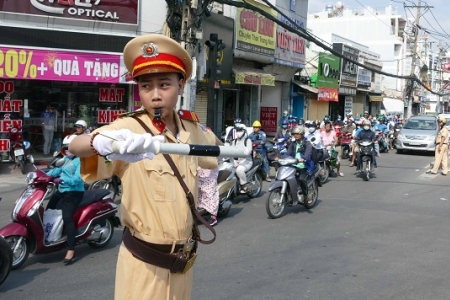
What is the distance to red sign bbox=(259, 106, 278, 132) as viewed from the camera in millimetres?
24859

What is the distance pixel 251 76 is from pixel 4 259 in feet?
54.0

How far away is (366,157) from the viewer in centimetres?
1390

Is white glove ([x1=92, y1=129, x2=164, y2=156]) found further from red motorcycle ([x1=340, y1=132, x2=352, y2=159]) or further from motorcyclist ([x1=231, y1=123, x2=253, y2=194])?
A: red motorcycle ([x1=340, y1=132, x2=352, y2=159])

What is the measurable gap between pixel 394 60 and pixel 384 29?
151 inches

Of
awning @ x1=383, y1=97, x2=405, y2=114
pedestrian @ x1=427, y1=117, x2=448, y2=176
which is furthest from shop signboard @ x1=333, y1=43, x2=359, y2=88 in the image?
pedestrian @ x1=427, y1=117, x2=448, y2=176

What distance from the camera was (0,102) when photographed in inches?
533

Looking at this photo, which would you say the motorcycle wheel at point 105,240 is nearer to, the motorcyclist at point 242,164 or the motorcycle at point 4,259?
the motorcycle at point 4,259

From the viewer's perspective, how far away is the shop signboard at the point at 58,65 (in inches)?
513

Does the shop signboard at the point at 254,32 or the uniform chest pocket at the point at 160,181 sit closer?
the uniform chest pocket at the point at 160,181

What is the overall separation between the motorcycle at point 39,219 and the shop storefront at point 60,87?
777cm

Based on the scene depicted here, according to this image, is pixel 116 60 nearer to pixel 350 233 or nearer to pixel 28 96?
pixel 28 96

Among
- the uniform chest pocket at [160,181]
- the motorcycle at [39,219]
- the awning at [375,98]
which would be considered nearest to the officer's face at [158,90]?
the uniform chest pocket at [160,181]

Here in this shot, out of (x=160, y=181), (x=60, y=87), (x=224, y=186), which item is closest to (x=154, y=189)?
(x=160, y=181)

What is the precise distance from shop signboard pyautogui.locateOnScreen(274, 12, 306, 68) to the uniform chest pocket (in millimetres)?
21320
